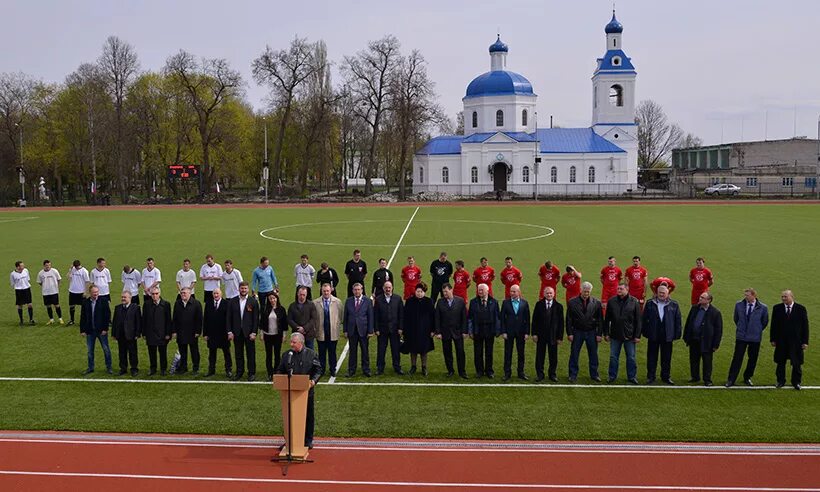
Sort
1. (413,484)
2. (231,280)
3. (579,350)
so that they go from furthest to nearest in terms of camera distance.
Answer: (231,280) → (579,350) → (413,484)

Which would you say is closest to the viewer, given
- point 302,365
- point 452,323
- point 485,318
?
point 302,365

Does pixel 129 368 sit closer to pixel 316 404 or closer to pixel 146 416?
pixel 146 416

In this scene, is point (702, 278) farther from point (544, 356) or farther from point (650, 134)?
point (650, 134)

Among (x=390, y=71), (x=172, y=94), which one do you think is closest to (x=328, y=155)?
(x=390, y=71)

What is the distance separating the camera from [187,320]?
11.8 m

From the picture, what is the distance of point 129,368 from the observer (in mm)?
12398

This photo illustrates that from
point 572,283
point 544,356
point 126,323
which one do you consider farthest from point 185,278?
point 572,283

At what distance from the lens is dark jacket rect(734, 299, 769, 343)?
1099cm

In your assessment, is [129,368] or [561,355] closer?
[129,368]

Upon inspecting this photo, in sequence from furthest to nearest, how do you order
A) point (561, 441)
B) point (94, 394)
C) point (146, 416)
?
1. point (94, 394)
2. point (146, 416)
3. point (561, 441)

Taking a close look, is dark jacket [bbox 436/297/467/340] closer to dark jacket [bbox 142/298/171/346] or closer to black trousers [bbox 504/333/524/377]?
black trousers [bbox 504/333/524/377]

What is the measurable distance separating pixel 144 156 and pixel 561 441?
2910 inches

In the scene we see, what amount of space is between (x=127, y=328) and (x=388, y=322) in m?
4.32

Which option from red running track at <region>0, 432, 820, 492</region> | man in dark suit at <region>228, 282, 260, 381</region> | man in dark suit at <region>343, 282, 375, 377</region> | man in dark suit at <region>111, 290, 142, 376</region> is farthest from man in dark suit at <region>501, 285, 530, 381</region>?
man in dark suit at <region>111, 290, 142, 376</region>
